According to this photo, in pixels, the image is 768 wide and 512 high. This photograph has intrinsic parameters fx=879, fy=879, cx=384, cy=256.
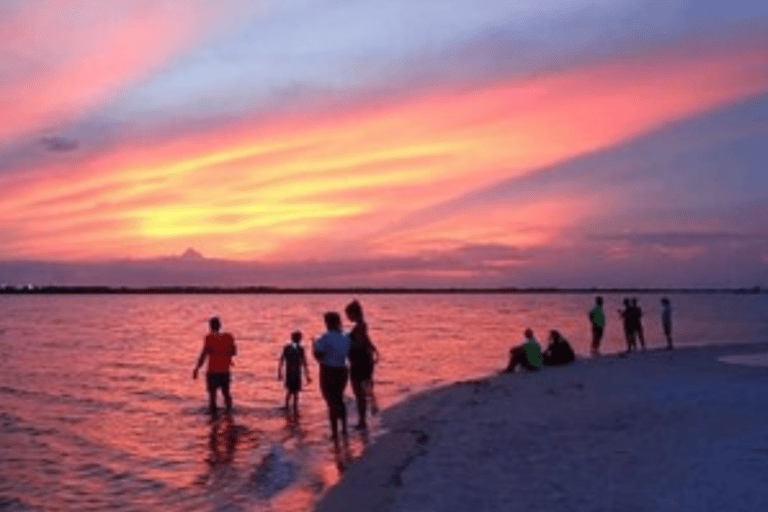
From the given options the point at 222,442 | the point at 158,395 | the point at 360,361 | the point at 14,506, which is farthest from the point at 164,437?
the point at 158,395

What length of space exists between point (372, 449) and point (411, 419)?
384 cm

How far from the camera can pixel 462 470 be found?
11.4m

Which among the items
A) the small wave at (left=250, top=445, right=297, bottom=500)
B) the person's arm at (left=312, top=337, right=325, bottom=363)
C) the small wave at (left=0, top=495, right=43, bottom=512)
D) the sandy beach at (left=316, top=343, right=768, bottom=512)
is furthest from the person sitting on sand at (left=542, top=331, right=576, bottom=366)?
the small wave at (left=0, top=495, right=43, bottom=512)

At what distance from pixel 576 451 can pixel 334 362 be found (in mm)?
4207

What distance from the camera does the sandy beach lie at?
9562 millimetres

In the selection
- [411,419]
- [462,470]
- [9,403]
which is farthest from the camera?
[9,403]

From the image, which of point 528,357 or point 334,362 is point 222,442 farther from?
point 528,357

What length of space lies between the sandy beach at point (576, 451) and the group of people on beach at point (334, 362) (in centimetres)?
99

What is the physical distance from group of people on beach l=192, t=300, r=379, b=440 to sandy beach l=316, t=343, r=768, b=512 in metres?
0.99

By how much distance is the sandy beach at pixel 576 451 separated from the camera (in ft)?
31.4

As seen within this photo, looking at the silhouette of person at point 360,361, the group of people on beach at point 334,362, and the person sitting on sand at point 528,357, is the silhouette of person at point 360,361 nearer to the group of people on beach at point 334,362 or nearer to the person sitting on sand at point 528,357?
the group of people on beach at point 334,362

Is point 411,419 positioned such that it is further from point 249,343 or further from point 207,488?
point 249,343

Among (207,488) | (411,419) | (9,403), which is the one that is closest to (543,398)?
(411,419)

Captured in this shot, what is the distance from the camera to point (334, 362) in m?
14.4
